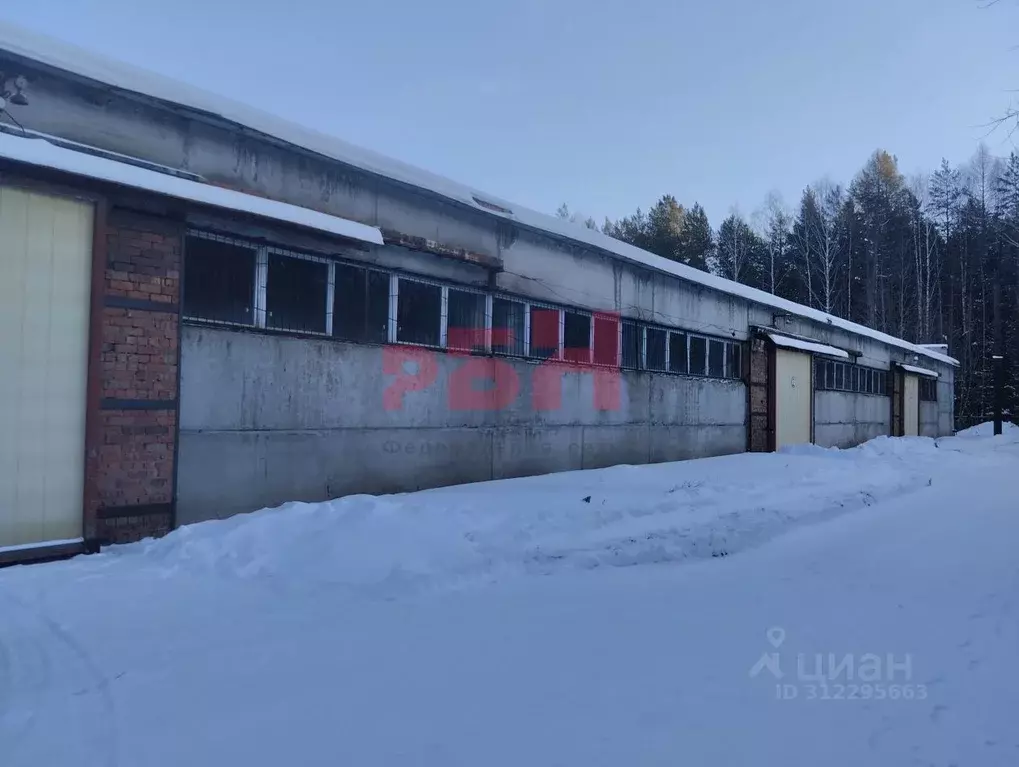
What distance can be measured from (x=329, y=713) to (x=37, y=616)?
2.48 metres

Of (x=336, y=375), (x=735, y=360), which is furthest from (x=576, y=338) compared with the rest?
(x=735, y=360)

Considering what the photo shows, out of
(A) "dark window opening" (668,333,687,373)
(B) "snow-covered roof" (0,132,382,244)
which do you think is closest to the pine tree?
(A) "dark window opening" (668,333,687,373)

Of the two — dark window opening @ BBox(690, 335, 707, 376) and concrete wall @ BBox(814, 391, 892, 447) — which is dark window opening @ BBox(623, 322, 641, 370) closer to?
dark window opening @ BBox(690, 335, 707, 376)

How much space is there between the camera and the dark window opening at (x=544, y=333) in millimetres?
11359

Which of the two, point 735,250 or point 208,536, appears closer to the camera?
point 208,536

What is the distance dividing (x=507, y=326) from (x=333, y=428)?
12.2 feet

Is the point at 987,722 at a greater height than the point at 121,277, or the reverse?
the point at 121,277

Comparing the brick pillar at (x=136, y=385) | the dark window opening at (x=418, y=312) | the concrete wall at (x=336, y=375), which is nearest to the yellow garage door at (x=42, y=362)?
the brick pillar at (x=136, y=385)

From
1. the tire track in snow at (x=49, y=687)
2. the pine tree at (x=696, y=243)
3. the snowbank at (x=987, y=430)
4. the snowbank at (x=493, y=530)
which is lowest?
the tire track in snow at (x=49, y=687)

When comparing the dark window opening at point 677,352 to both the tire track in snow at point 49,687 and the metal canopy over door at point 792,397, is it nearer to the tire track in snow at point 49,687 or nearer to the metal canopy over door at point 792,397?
the metal canopy over door at point 792,397

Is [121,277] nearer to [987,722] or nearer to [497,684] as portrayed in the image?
[497,684]

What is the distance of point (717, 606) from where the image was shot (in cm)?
510

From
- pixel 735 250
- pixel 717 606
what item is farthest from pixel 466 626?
pixel 735 250

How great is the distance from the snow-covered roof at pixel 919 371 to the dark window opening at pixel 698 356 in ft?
57.4
